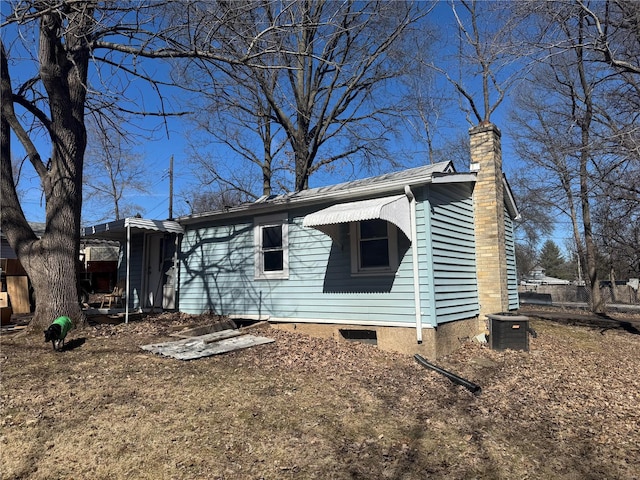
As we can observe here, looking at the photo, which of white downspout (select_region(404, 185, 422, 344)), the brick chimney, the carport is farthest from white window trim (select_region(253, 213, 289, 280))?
the brick chimney

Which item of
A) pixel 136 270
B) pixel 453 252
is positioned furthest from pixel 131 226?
pixel 453 252

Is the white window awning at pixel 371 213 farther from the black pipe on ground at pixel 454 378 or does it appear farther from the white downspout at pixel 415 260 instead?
the black pipe on ground at pixel 454 378

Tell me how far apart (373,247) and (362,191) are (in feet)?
3.56

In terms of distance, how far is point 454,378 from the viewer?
6168 millimetres

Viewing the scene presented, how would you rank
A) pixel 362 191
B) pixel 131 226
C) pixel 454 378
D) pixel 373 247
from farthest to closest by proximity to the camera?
pixel 131 226 < pixel 373 247 < pixel 362 191 < pixel 454 378

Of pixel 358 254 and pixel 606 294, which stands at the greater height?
pixel 358 254

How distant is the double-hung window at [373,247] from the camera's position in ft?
25.5

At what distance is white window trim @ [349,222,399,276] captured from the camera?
771 centimetres

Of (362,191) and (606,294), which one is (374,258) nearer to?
(362,191)

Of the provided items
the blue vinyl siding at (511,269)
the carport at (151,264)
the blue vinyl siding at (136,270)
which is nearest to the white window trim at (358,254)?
the blue vinyl siding at (511,269)

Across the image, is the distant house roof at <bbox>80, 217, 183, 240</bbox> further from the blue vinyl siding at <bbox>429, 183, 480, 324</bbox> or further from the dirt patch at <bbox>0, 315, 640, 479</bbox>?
the blue vinyl siding at <bbox>429, 183, 480, 324</bbox>

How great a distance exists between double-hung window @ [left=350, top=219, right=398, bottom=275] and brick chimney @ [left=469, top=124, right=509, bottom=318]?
2698 millimetres

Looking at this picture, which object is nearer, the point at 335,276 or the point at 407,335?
the point at 407,335

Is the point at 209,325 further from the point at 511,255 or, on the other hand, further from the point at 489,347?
the point at 511,255
